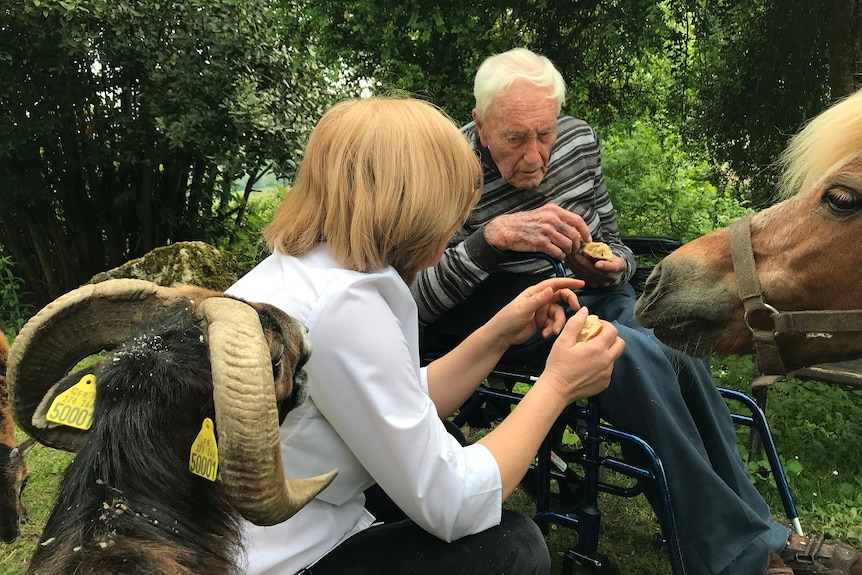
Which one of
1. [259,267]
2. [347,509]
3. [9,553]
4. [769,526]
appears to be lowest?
[9,553]

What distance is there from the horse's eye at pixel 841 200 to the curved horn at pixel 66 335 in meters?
1.72

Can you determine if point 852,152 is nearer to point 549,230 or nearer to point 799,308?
point 799,308

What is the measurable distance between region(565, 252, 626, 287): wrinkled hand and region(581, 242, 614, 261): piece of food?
0.02m

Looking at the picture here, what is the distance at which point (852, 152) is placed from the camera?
6.22 feet

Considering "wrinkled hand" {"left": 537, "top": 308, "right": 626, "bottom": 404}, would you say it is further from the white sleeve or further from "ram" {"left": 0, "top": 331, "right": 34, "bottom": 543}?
"ram" {"left": 0, "top": 331, "right": 34, "bottom": 543}

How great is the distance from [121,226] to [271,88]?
2631 mm

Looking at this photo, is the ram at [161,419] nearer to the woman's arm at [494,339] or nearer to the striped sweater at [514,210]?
the woman's arm at [494,339]

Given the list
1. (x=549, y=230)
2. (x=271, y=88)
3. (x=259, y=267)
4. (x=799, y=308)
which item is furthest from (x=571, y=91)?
(x=259, y=267)

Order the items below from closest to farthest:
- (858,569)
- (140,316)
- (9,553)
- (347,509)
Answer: (140,316), (347,509), (858,569), (9,553)

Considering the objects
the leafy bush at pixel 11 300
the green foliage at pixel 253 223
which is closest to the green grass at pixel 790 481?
the leafy bush at pixel 11 300

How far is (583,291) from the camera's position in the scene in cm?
274

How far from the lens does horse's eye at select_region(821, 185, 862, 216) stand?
1.76m

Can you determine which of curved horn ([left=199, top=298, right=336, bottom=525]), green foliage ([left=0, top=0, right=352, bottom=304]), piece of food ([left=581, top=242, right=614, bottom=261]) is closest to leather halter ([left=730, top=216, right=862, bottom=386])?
piece of food ([left=581, top=242, right=614, bottom=261])

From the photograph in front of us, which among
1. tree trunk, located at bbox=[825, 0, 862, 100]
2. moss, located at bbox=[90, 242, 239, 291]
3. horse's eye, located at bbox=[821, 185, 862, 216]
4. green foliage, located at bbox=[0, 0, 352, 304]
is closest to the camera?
horse's eye, located at bbox=[821, 185, 862, 216]
